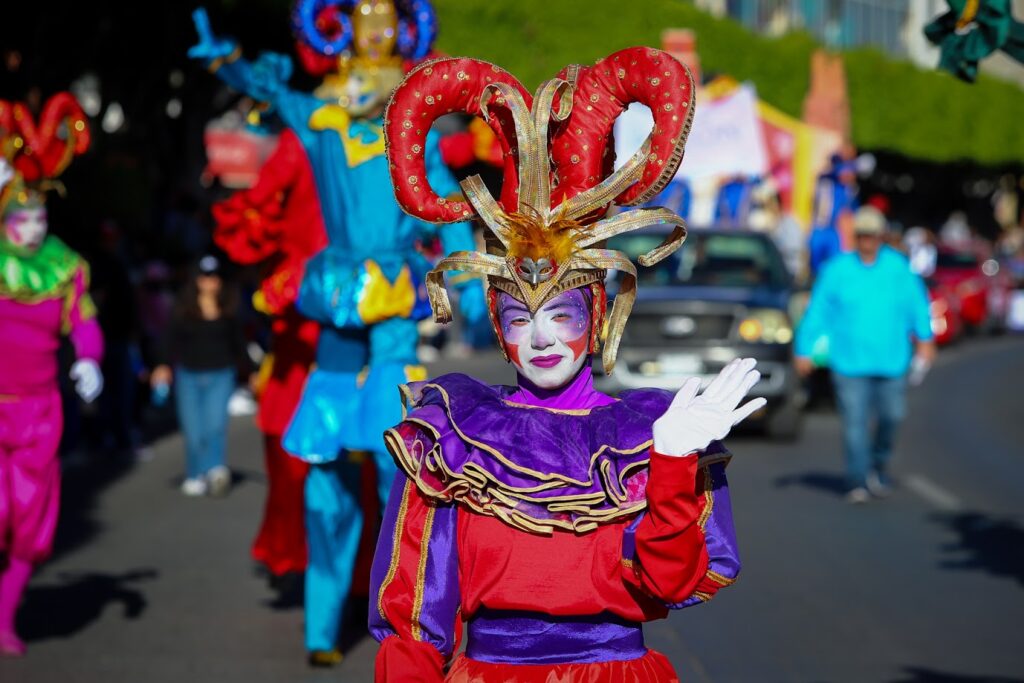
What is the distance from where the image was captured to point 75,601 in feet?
30.1

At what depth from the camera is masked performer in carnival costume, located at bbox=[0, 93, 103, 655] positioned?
780 cm

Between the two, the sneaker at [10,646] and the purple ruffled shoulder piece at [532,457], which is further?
the sneaker at [10,646]

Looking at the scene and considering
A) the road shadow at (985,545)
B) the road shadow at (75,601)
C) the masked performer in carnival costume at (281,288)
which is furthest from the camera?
the road shadow at (985,545)

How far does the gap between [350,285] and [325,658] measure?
1567 mm

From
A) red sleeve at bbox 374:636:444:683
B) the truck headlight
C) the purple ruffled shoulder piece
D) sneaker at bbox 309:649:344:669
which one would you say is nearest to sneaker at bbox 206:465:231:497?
the truck headlight

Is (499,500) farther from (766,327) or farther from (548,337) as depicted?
(766,327)

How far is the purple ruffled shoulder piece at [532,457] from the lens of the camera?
4023 millimetres

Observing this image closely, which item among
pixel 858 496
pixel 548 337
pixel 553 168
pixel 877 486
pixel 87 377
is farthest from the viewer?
pixel 877 486

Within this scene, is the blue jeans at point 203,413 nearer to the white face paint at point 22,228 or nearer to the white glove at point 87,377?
the white glove at point 87,377

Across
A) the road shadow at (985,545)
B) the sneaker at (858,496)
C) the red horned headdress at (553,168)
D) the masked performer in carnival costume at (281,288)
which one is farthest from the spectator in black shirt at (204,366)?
the red horned headdress at (553,168)

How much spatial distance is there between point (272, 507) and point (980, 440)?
10260 mm

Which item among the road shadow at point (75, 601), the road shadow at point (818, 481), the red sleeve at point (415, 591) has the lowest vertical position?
the road shadow at point (818, 481)

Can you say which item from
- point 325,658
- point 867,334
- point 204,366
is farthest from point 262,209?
point 867,334

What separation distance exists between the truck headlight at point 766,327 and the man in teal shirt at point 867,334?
307 cm
